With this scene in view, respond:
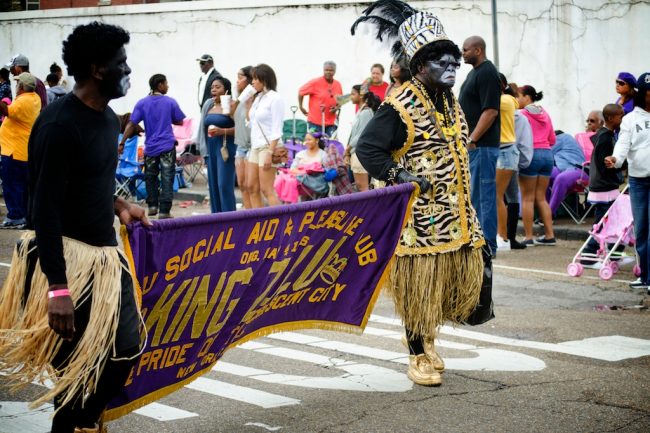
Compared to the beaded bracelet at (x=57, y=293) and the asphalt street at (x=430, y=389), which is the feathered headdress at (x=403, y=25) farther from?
the beaded bracelet at (x=57, y=293)

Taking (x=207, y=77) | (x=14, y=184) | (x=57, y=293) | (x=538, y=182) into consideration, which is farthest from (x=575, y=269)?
(x=14, y=184)

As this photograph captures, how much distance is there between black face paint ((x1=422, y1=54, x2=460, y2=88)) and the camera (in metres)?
6.11

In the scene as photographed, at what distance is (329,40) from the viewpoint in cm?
1988

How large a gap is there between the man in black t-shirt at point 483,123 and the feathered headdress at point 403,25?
3.98 meters

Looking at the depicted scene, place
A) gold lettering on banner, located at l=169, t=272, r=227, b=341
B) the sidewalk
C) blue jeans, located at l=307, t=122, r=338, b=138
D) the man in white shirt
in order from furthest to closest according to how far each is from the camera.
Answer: blue jeans, located at l=307, t=122, r=338, b=138
the man in white shirt
the sidewalk
gold lettering on banner, located at l=169, t=272, r=227, b=341

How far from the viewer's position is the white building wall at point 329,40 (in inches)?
664

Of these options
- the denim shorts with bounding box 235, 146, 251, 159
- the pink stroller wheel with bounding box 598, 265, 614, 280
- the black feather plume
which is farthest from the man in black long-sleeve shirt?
the denim shorts with bounding box 235, 146, 251, 159

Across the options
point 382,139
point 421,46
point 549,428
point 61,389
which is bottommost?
point 549,428

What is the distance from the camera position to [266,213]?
5316mm

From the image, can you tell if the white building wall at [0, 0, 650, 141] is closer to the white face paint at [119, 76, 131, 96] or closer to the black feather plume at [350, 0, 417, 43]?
the black feather plume at [350, 0, 417, 43]

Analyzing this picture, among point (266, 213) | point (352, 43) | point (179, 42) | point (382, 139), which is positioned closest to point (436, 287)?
point (382, 139)

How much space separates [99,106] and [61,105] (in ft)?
0.55

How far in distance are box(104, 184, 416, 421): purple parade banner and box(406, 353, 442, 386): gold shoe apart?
41 cm

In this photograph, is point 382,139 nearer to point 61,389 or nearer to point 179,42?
point 61,389
